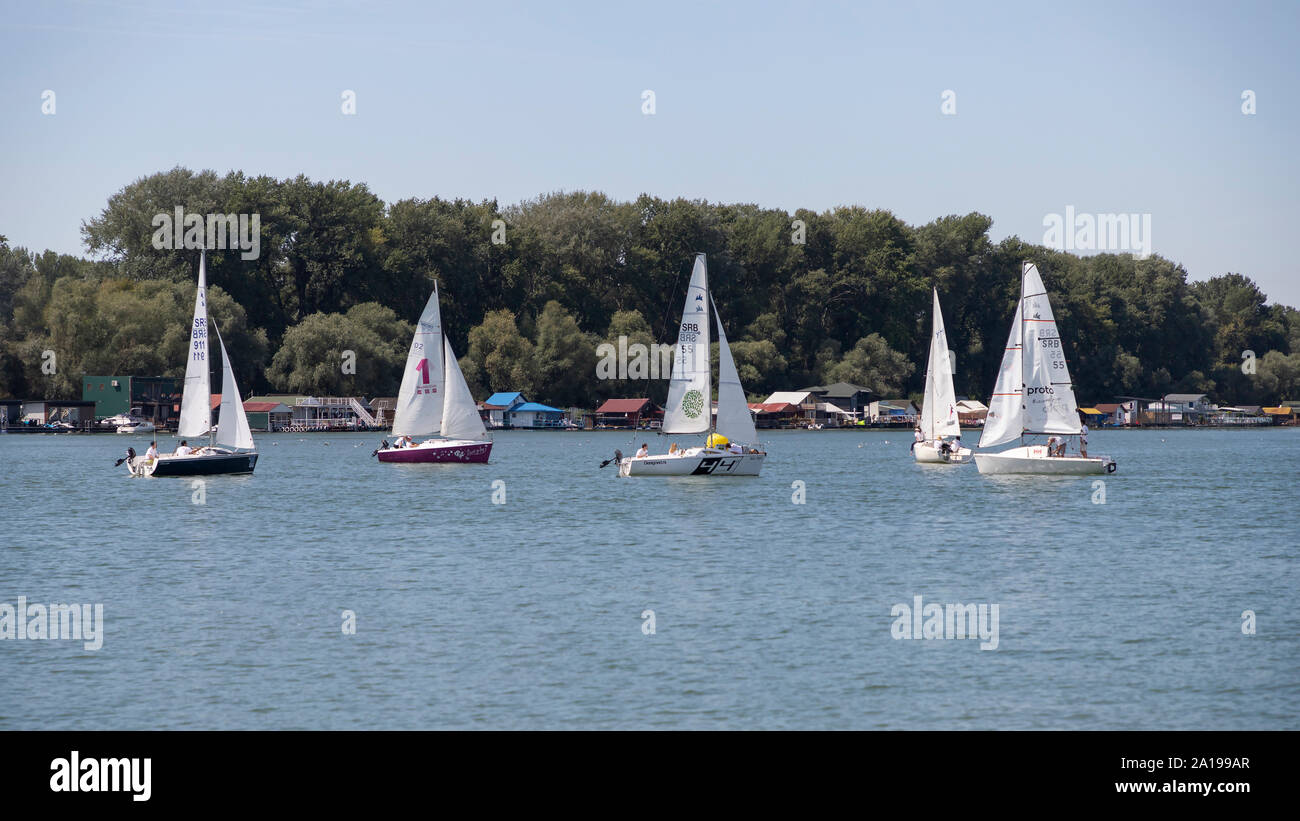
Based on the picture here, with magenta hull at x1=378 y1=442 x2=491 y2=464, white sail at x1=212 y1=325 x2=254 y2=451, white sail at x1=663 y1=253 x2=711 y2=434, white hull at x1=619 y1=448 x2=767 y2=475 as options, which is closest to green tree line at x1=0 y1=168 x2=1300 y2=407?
magenta hull at x1=378 y1=442 x2=491 y2=464

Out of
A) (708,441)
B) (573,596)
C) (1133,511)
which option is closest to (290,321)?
(708,441)

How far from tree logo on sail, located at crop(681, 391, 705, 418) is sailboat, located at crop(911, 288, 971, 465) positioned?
77.7 feet

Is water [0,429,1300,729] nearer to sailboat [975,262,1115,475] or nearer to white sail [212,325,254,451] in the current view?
sailboat [975,262,1115,475]

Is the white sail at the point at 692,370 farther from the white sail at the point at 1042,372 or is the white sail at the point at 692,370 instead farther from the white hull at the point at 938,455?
the white hull at the point at 938,455

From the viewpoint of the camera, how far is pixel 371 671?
23031 millimetres

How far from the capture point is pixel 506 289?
16438cm

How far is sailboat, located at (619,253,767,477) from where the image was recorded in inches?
2319

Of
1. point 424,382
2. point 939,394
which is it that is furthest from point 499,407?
point 424,382

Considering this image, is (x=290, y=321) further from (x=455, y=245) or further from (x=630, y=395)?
(x=630, y=395)

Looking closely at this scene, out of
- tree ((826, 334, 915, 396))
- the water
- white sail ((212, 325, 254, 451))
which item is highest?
tree ((826, 334, 915, 396))

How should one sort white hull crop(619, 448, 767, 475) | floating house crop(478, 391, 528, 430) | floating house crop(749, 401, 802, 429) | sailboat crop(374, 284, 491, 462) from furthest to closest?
floating house crop(749, 401, 802, 429) < floating house crop(478, 391, 528, 430) < sailboat crop(374, 284, 491, 462) < white hull crop(619, 448, 767, 475)

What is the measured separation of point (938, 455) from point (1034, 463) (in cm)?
1767

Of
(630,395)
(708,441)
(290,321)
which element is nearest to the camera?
(708,441)
